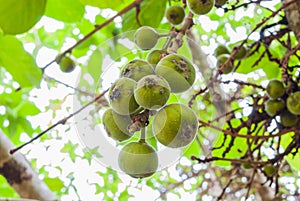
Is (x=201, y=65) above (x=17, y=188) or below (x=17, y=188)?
above

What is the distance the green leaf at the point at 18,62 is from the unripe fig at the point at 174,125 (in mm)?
887

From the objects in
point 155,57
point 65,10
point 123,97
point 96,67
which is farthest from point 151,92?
point 65,10

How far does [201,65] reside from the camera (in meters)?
1.71

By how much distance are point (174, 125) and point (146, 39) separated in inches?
14.2

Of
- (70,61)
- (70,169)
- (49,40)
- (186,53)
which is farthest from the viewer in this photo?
(70,169)

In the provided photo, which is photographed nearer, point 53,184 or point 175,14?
point 175,14

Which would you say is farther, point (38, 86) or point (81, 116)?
point (38, 86)

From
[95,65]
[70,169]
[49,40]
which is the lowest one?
[95,65]

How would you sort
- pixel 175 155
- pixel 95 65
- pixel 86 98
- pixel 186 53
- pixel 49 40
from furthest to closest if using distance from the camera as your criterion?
pixel 49 40 < pixel 86 98 < pixel 95 65 < pixel 186 53 < pixel 175 155

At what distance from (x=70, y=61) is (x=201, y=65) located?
0.50 metres

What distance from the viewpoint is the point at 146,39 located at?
1003mm

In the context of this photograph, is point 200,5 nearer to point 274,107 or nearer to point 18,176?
point 274,107

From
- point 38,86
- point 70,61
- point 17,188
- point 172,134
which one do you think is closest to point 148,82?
point 172,134

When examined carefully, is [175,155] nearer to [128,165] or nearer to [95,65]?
[128,165]
